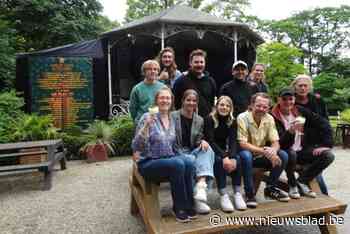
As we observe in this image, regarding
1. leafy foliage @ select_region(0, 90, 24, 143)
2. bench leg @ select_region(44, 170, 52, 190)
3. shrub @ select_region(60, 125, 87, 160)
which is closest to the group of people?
bench leg @ select_region(44, 170, 52, 190)

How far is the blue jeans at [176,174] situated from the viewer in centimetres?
243

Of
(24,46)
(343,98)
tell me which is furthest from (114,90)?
(343,98)

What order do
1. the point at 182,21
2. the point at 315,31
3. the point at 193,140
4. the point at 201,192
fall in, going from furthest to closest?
the point at 315,31 < the point at 182,21 < the point at 193,140 < the point at 201,192

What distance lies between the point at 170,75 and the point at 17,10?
10360 mm

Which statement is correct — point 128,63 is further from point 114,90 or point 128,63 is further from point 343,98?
point 343,98

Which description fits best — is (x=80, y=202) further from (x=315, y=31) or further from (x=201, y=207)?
(x=315, y=31)

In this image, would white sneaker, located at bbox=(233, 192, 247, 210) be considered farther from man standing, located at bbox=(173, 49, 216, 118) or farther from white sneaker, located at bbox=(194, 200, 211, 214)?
man standing, located at bbox=(173, 49, 216, 118)

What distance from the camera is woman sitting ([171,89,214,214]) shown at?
263 cm

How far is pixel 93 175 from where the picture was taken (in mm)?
5207

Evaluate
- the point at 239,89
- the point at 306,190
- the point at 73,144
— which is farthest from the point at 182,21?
the point at 306,190

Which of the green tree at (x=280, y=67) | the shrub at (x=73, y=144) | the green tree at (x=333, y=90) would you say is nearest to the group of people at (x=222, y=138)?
the shrub at (x=73, y=144)

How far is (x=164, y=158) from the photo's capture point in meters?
→ 2.52

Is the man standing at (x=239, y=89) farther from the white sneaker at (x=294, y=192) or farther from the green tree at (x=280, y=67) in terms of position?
the green tree at (x=280, y=67)

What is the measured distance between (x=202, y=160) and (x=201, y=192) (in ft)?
0.95
